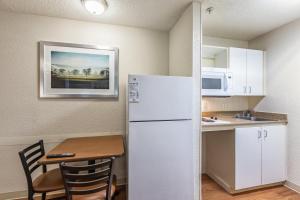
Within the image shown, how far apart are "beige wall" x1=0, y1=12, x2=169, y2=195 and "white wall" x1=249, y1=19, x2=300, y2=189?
2.20m

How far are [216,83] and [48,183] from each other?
8.00ft

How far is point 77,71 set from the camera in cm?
213

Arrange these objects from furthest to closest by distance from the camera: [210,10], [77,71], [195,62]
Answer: [77,71] → [210,10] → [195,62]

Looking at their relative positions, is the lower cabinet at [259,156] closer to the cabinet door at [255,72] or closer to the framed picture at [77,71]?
the cabinet door at [255,72]

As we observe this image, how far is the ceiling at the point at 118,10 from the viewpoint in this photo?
5.79 feet

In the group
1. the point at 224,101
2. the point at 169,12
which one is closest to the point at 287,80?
the point at 224,101

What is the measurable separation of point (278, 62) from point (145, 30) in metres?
2.11

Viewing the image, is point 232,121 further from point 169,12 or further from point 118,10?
point 118,10

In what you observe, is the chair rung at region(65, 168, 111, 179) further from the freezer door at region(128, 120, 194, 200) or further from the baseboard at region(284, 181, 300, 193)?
the baseboard at region(284, 181, 300, 193)

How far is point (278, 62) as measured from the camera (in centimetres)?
239

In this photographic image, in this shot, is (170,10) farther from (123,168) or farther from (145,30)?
(123,168)

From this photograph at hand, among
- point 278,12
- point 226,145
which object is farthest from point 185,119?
point 278,12

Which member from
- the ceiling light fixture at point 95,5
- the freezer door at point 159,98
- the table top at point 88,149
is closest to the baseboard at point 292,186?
the freezer door at point 159,98

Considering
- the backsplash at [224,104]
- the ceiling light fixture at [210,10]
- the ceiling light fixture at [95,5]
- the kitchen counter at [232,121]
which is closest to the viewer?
the ceiling light fixture at [95,5]
